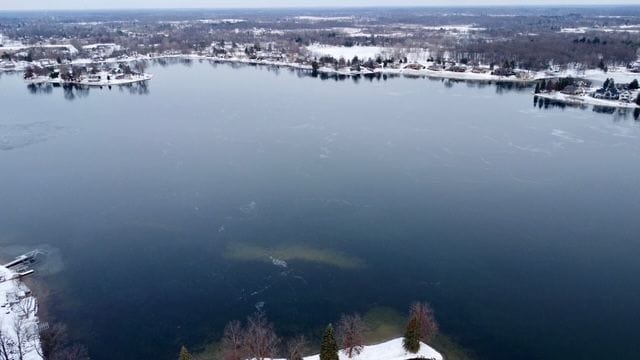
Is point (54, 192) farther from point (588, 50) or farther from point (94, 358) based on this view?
point (588, 50)

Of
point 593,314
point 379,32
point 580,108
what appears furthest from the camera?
point 379,32

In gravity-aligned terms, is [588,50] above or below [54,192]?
above

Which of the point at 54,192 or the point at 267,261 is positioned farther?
the point at 54,192

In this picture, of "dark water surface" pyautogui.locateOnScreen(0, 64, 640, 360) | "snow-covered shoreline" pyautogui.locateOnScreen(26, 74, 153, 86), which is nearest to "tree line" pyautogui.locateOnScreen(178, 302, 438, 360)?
"dark water surface" pyautogui.locateOnScreen(0, 64, 640, 360)

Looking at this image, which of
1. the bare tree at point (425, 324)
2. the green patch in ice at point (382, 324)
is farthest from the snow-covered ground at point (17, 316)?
the bare tree at point (425, 324)

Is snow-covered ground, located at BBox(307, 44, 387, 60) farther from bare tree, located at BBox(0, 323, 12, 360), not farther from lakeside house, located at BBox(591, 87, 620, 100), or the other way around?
bare tree, located at BBox(0, 323, 12, 360)

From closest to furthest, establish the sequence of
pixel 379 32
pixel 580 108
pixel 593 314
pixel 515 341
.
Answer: pixel 515 341 < pixel 593 314 < pixel 580 108 < pixel 379 32

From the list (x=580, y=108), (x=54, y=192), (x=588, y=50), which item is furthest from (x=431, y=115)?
(x=588, y=50)
